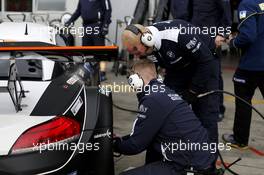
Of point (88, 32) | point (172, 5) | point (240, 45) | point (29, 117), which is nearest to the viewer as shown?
point (29, 117)

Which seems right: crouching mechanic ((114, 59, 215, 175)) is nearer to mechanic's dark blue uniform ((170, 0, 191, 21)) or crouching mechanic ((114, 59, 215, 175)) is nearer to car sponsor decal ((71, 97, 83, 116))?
car sponsor decal ((71, 97, 83, 116))

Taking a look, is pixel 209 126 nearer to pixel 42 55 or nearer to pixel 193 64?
pixel 193 64

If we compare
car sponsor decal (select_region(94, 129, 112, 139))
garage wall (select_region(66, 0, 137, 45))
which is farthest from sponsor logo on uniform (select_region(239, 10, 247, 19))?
garage wall (select_region(66, 0, 137, 45))

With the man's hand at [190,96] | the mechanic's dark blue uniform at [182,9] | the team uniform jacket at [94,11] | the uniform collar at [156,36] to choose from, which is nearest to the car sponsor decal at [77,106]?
the uniform collar at [156,36]

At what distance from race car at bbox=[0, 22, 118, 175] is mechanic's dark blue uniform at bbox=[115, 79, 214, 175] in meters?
0.24

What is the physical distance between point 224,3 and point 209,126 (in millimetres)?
1798

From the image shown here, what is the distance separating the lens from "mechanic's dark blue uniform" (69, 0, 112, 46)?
7844 millimetres

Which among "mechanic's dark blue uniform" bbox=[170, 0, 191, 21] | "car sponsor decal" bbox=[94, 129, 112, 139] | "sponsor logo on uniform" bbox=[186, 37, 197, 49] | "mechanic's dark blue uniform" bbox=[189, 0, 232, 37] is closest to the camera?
"car sponsor decal" bbox=[94, 129, 112, 139]

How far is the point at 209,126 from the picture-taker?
3.82 m

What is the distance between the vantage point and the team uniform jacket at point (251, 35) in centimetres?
422

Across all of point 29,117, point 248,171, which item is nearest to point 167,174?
point 29,117

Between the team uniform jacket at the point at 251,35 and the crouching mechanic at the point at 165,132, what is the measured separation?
1.61m

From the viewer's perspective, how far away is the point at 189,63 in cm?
369

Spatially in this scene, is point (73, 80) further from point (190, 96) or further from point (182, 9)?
point (182, 9)
